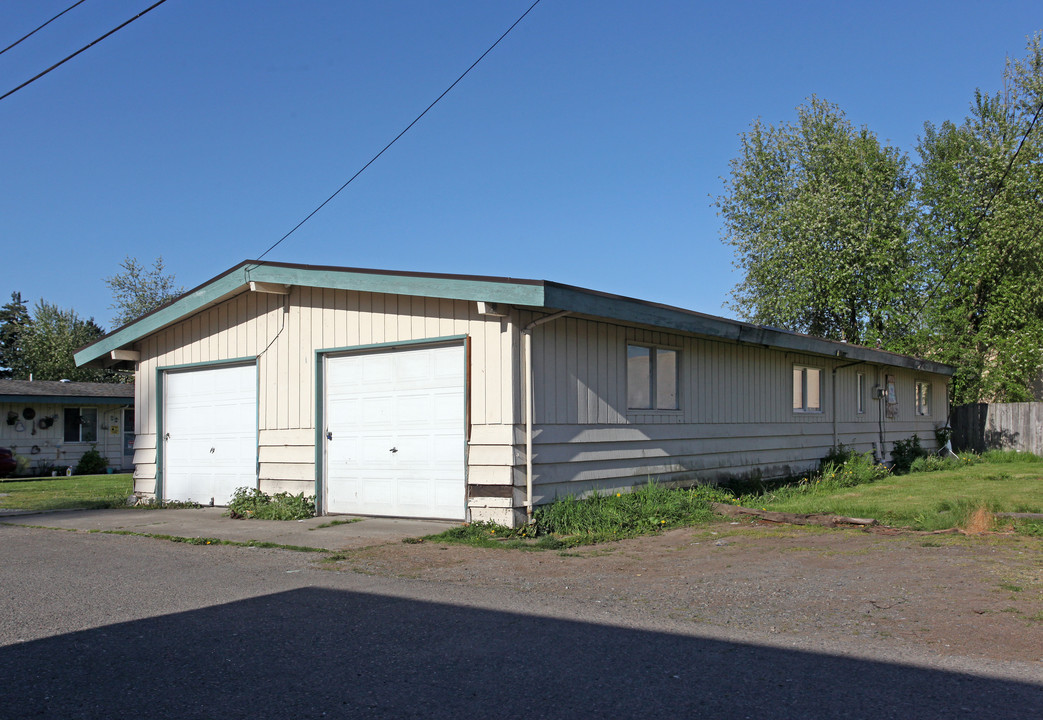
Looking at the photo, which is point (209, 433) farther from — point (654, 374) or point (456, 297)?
point (654, 374)

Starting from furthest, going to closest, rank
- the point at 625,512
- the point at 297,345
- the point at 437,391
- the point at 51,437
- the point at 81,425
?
1. the point at 81,425
2. the point at 51,437
3. the point at 297,345
4. the point at 437,391
5. the point at 625,512

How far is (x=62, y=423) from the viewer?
93.7ft

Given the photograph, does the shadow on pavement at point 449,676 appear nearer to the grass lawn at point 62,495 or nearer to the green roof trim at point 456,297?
the green roof trim at point 456,297

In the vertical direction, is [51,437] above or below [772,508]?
above

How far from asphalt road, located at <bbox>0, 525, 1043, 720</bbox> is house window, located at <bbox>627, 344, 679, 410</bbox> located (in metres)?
5.75

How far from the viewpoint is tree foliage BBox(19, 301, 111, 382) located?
158 ft

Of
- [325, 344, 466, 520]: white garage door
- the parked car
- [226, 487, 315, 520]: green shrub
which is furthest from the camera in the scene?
the parked car

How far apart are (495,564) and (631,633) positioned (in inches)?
113

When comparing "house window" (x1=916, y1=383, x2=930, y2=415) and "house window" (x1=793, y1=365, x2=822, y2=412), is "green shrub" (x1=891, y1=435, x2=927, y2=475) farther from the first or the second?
"house window" (x1=793, y1=365, x2=822, y2=412)

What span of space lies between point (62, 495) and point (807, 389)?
15.8 metres

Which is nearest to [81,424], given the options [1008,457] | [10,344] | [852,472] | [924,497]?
[852,472]

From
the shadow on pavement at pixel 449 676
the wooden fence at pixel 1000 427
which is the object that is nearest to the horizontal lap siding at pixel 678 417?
the shadow on pavement at pixel 449 676

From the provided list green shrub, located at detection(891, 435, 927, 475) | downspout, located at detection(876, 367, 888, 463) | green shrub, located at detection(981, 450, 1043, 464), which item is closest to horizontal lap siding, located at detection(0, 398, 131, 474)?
downspout, located at detection(876, 367, 888, 463)

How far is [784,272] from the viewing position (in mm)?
31609
